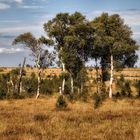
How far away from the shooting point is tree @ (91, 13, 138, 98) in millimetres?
57688

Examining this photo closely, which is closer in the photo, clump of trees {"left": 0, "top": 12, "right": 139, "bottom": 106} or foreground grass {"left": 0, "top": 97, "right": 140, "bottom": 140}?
foreground grass {"left": 0, "top": 97, "right": 140, "bottom": 140}

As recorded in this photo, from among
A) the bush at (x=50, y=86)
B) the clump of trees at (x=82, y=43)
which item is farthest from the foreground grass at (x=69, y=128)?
the bush at (x=50, y=86)

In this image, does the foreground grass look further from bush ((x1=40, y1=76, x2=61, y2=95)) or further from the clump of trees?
bush ((x1=40, y1=76, x2=61, y2=95))

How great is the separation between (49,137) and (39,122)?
6.18 m

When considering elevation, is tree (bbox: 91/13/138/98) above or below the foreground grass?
above

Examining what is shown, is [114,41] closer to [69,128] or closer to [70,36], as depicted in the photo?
[70,36]

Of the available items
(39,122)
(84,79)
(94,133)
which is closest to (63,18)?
(84,79)

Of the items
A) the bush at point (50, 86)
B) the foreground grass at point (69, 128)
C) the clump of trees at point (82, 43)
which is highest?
the clump of trees at point (82, 43)

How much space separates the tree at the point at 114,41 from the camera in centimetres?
5769

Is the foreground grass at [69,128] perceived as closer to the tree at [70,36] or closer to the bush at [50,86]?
the tree at [70,36]

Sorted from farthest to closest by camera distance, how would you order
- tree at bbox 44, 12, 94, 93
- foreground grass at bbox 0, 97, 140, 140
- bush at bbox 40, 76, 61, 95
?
bush at bbox 40, 76, 61, 95, tree at bbox 44, 12, 94, 93, foreground grass at bbox 0, 97, 140, 140

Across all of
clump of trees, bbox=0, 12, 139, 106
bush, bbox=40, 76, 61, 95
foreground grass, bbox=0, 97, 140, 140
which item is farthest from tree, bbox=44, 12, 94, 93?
foreground grass, bbox=0, 97, 140, 140

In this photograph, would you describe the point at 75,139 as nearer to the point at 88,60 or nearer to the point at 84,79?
the point at 88,60

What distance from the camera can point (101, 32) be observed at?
58.9 meters
